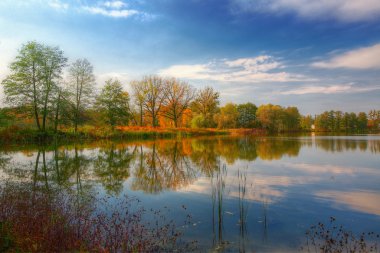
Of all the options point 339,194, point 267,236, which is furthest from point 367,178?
point 267,236

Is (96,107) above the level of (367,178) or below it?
above

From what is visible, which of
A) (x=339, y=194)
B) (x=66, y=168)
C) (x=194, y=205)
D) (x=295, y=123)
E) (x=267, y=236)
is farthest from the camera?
(x=295, y=123)

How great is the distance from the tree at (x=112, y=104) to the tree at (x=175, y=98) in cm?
1764

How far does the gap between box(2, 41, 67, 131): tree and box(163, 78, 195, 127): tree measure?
1177 inches

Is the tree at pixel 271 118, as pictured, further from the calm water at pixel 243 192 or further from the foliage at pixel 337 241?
the foliage at pixel 337 241

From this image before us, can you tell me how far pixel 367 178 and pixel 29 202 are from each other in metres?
13.2

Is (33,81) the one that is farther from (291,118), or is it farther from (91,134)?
(291,118)

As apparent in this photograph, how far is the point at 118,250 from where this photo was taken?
4.65 metres

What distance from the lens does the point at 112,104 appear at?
43.1m

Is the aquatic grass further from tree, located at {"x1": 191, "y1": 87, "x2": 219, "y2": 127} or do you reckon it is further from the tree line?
tree, located at {"x1": 191, "y1": 87, "x2": 219, "y2": 127}

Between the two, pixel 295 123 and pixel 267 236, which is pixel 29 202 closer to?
pixel 267 236

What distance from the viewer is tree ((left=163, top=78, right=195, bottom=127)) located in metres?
61.1

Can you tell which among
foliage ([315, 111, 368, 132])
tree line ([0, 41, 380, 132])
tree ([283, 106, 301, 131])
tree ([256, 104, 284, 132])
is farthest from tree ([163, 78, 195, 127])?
foliage ([315, 111, 368, 132])

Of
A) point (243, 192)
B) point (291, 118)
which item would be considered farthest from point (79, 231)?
point (291, 118)
